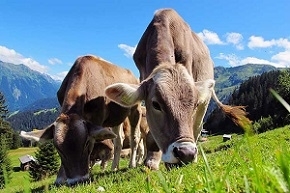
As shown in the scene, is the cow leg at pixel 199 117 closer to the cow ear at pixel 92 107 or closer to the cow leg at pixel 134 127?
the cow ear at pixel 92 107

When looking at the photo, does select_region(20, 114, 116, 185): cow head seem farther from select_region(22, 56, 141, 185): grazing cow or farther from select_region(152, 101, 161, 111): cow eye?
select_region(152, 101, 161, 111): cow eye

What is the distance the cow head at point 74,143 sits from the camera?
10047 millimetres

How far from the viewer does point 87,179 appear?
984 centimetres

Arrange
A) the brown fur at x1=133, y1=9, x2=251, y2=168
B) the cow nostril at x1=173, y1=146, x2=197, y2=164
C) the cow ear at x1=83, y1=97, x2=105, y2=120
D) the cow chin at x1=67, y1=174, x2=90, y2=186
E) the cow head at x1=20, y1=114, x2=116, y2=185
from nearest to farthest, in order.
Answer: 1. the cow nostril at x1=173, y1=146, x2=197, y2=164
2. the cow chin at x1=67, y1=174, x2=90, y2=186
3. the cow head at x1=20, y1=114, x2=116, y2=185
4. the brown fur at x1=133, y1=9, x2=251, y2=168
5. the cow ear at x1=83, y1=97, x2=105, y2=120

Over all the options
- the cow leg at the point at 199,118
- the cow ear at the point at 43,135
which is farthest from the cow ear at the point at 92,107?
the cow leg at the point at 199,118

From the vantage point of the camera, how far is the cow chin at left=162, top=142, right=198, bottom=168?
7.36m

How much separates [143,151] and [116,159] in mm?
5341

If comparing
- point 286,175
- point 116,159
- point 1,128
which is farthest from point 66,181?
point 1,128

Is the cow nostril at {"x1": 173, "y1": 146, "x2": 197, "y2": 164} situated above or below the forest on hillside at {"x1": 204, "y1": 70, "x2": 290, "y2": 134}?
below

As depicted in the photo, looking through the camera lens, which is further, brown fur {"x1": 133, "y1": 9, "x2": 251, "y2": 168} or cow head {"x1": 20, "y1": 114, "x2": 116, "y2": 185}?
brown fur {"x1": 133, "y1": 9, "x2": 251, "y2": 168}

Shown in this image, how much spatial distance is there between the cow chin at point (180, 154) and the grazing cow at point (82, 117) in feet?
9.44

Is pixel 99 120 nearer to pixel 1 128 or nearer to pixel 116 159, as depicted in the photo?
pixel 116 159

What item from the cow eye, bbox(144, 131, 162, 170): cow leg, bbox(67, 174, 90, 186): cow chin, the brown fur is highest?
the brown fur

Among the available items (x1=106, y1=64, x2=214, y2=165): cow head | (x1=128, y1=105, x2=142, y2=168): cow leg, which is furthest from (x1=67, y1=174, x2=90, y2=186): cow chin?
(x1=128, y1=105, x2=142, y2=168): cow leg
